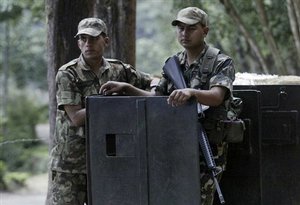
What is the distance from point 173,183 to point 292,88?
5.22ft

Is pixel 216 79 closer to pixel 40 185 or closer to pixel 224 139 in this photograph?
pixel 224 139

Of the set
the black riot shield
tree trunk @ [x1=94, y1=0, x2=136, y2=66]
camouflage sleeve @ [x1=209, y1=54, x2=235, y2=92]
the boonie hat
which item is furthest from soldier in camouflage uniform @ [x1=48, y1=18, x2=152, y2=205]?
tree trunk @ [x1=94, y1=0, x2=136, y2=66]

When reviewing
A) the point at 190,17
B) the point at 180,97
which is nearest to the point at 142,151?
the point at 180,97

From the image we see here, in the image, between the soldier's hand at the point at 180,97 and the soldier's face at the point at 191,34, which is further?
→ the soldier's face at the point at 191,34

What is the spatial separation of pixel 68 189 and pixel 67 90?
63cm

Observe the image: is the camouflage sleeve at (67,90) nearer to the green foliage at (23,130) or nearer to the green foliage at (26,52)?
the green foliage at (23,130)

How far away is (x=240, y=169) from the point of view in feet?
14.9

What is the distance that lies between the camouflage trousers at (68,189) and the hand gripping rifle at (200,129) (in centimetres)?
86

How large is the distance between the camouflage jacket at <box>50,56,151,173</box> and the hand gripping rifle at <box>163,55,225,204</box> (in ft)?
1.47

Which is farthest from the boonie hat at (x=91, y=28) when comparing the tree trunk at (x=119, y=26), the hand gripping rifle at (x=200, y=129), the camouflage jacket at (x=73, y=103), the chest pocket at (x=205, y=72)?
the tree trunk at (x=119, y=26)

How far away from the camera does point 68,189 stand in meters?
4.26

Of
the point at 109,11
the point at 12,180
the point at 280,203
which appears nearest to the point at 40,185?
the point at 12,180

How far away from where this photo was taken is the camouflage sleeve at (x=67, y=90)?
4139 millimetres

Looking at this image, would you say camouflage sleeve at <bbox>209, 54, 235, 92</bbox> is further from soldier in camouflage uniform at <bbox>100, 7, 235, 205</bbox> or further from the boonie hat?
the boonie hat
